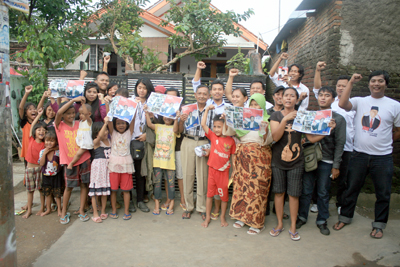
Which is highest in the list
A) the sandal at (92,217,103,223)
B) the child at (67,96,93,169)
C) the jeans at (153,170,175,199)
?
the child at (67,96,93,169)

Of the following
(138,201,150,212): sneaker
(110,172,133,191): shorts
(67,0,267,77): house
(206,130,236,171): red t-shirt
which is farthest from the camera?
(67,0,267,77): house

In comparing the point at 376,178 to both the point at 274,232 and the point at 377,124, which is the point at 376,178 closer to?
the point at 377,124

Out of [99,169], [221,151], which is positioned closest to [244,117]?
[221,151]

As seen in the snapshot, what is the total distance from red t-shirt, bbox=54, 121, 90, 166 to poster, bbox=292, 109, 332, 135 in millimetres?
2853

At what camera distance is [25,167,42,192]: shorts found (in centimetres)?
392

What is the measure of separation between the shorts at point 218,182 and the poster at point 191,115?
65 cm

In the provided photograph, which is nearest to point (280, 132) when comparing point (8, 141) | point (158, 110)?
point (158, 110)

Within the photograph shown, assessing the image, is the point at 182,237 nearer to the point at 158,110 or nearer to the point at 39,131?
the point at 158,110

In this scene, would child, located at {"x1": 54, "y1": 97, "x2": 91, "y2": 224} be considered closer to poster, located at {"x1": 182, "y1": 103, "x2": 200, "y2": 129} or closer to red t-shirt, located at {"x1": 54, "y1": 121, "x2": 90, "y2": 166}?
red t-shirt, located at {"x1": 54, "y1": 121, "x2": 90, "y2": 166}

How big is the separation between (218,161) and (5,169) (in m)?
2.30

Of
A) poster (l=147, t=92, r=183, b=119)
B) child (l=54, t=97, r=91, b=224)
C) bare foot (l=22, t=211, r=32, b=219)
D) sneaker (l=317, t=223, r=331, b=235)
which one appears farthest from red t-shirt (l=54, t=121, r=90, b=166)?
sneaker (l=317, t=223, r=331, b=235)

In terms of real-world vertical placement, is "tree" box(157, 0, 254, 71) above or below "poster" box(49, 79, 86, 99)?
above

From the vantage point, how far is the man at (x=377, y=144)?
10.9ft

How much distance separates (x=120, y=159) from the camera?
385 centimetres
